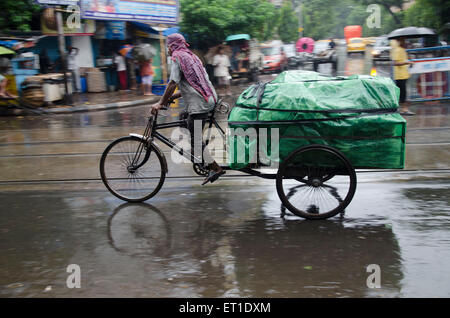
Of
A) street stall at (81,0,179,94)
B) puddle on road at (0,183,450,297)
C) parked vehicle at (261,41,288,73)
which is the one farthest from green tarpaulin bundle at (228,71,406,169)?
parked vehicle at (261,41,288,73)

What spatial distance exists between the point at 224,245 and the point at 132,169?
1688mm

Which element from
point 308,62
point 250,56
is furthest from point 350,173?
point 308,62

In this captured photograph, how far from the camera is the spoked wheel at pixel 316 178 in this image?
4332 mm

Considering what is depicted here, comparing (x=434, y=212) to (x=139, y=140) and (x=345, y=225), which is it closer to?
(x=345, y=225)

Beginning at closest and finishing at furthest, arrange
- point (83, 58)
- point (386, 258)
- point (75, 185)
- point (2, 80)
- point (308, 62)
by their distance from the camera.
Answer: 1. point (386, 258)
2. point (75, 185)
3. point (2, 80)
4. point (83, 58)
5. point (308, 62)

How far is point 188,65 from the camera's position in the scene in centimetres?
479

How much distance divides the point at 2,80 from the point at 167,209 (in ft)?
32.6

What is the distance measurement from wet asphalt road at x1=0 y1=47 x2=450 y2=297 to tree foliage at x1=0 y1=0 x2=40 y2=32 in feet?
34.2

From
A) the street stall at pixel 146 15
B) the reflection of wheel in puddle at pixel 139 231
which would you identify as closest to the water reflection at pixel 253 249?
the reflection of wheel in puddle at pixel 139 231

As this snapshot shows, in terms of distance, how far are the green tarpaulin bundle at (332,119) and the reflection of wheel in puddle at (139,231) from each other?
3.50ft

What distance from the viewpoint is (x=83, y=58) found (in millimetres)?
18109

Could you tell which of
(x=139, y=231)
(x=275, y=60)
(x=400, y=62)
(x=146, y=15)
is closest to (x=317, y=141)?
(x=139, y=231)

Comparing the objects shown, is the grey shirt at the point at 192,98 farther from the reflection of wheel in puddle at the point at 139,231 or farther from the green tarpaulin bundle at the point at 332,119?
the reflection of wheel in puddle at the point at 139,231

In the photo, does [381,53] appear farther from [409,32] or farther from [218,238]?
[218,238]
